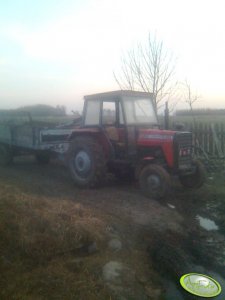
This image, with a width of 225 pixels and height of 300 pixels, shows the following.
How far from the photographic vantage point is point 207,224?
6.61 meters

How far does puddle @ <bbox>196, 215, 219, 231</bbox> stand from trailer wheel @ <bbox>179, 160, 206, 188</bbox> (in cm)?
181

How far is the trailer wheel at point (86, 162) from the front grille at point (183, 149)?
1.69 metres

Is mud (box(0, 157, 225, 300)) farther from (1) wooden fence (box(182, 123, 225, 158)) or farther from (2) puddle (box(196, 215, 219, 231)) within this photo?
(1) wooden fence (box(182, 123, 225, 158))

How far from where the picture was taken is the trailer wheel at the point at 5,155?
1203 cm

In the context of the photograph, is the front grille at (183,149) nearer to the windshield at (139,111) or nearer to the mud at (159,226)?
the mud at (159,226)

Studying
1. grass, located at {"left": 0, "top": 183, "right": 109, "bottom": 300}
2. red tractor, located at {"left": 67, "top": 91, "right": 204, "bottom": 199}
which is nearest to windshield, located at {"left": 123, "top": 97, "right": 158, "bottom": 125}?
red tractor, located at {"left": 67, "top": 91, "right": 204, "bottom": 199}

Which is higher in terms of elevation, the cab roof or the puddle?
the cab roof

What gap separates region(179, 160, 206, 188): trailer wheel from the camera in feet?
28.2

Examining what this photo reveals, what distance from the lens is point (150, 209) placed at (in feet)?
23.3

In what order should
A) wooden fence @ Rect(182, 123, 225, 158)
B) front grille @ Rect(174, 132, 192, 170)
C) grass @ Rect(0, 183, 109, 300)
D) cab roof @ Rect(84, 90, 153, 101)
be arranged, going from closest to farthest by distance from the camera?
1. grass @ Rect(0, 183, 109, 300)
2. front grille @ Rect(174, 132, 192, 170)
3. cab roof @ Rect(84, 90, 153, 101)
4. wooden fence @ Rect(182, 123, 225, 158)

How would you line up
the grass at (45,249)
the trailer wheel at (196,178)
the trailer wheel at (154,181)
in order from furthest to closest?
the trailer wheel at (196,178), the trailer wheel at (154,181), the grass at (45,249)

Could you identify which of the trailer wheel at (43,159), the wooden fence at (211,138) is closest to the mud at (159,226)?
the trailer wheel at (43,159)

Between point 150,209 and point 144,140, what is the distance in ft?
5.88

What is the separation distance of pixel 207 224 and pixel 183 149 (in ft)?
6.74
